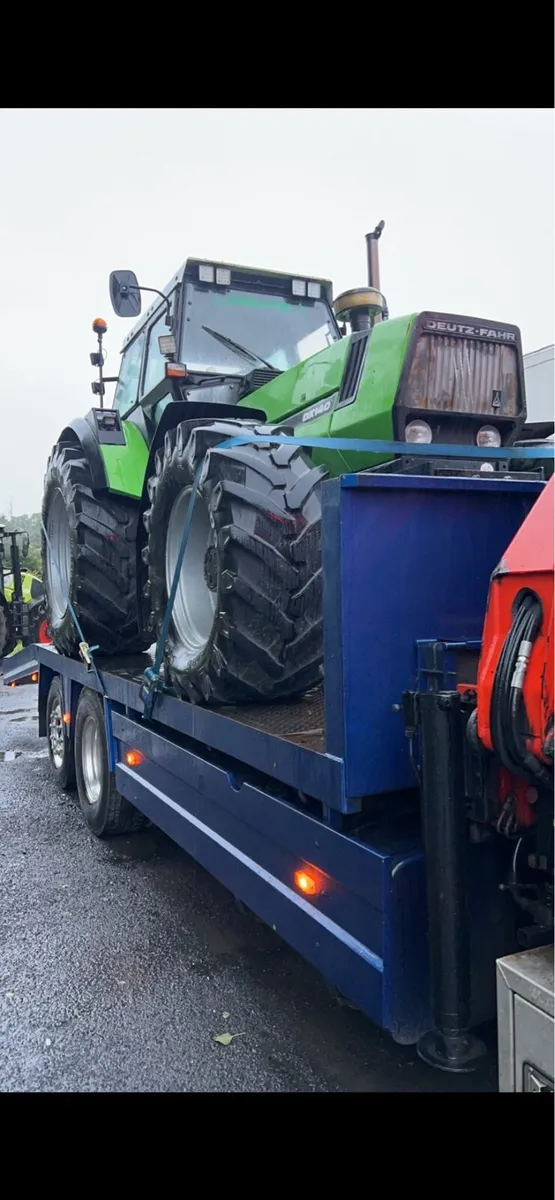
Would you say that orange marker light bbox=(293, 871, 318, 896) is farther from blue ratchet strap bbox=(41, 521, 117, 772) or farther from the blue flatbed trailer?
blue ratchet strap bbox=(41, 521, 117, 772)

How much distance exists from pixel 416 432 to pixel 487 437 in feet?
1.21

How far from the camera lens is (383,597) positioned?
6.90 ft

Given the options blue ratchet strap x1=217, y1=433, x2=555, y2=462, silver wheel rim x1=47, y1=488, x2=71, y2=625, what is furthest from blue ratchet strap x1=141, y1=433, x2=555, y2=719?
silver wheel rim x1=47, y1=488, x2=71, y2=625

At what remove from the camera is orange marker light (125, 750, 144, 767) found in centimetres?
420

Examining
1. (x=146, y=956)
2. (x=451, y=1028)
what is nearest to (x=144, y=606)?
(x=146, y=956)

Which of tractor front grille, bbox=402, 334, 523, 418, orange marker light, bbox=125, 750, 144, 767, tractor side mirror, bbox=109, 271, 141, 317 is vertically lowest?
orange marker light, bbox=125, 750, 144, 767

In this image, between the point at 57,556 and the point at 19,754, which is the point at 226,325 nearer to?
the point at 57,556

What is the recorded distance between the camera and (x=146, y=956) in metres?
3.51

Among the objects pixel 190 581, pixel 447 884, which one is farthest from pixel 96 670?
pixel 447 884

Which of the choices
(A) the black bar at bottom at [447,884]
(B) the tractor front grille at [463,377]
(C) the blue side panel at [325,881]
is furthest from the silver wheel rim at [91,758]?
(A) the black bar at bottom at [447,884]

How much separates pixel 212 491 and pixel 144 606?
2.11 meters

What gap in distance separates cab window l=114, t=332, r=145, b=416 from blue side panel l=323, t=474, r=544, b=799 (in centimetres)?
387

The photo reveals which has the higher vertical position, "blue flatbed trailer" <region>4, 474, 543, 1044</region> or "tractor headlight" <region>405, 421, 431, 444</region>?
"tractor headlight" <region>405, 421, 431, 444</region>

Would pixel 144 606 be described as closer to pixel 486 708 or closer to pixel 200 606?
Result: pixel 200 606
